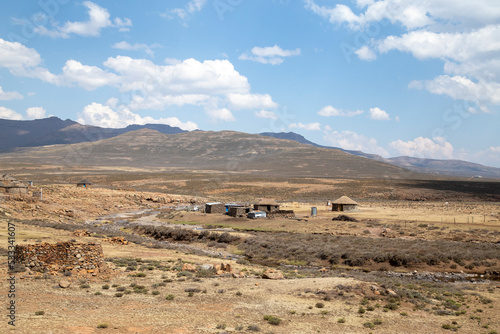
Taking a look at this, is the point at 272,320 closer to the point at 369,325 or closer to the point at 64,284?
the point at 369,325

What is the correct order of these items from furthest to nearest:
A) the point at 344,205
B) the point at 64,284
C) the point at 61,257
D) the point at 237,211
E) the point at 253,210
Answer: the point at 344,205 → the point at 253,210 → the point at 237,211 → the point at 61,257 → the point at 64,284

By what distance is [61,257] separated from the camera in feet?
56.2

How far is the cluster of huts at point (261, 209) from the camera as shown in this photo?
4466 cm

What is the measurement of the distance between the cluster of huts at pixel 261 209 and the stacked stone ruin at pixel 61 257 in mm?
28086

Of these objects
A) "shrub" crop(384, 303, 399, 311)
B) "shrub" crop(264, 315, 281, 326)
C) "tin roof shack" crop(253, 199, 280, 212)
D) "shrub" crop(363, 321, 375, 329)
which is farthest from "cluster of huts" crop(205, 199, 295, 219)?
"shrub" crop(363, 321, 375, 329)

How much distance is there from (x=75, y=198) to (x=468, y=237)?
4759 centimetres

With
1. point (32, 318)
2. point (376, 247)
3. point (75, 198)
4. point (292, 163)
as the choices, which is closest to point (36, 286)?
point (32, 318)

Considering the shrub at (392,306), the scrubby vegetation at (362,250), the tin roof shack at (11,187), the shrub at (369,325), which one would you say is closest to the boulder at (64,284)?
the shrub at (369,325)

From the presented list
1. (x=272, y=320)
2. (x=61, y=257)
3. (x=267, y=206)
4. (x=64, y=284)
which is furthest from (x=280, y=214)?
(x=272, y=320)

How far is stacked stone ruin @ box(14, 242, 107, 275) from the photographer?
1691cm

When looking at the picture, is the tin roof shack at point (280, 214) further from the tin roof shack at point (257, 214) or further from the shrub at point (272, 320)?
the shrub at point (272, 320)

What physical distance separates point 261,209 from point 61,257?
105 ft

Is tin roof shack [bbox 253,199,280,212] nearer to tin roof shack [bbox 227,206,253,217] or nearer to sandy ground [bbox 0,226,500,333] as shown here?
tin roof shack [bbox 227,206,253,217]

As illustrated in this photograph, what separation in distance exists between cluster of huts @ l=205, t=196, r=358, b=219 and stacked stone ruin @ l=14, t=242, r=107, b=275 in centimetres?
2809
